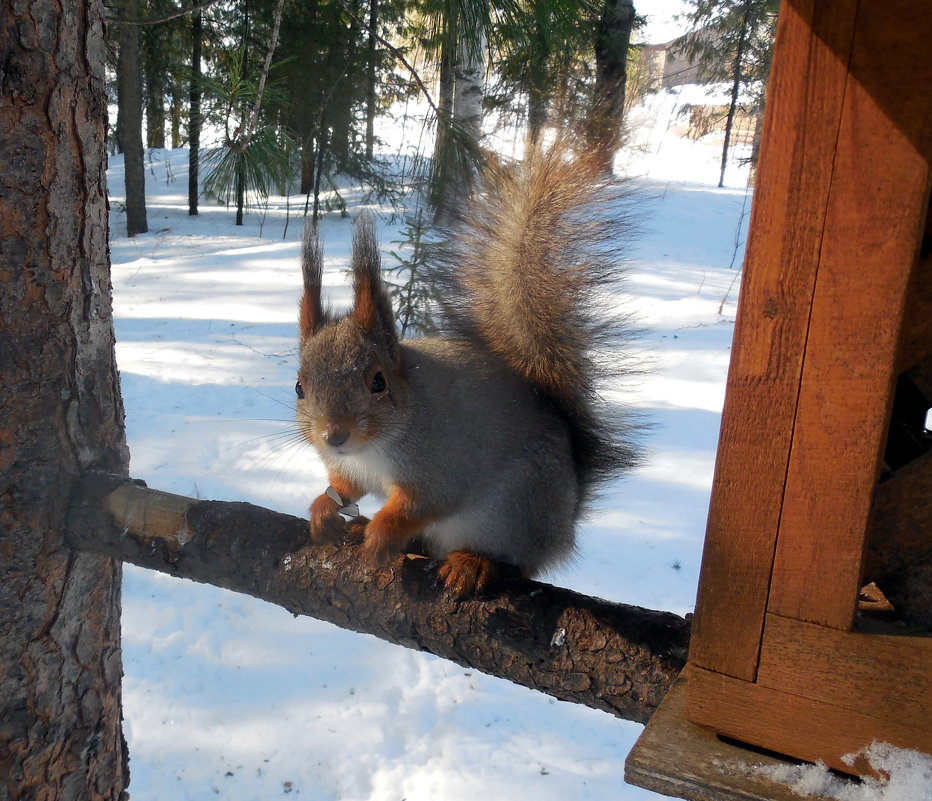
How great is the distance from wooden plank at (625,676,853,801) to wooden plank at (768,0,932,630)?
0.16 metres

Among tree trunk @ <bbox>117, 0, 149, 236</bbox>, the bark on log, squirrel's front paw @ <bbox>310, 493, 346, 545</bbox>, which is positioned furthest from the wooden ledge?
tree trunk @ <bbox>117, 0, 149, 236</bbox>

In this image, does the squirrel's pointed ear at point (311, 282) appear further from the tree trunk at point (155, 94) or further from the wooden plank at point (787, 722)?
the tree trunk at point (155, 94)

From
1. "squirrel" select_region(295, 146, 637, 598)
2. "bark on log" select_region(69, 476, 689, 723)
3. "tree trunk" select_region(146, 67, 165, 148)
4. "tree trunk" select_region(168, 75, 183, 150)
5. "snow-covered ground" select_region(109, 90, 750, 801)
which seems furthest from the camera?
"tree trunk" select_region(146, 67, 165, 148)

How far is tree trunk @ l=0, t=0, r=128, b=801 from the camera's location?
119cm

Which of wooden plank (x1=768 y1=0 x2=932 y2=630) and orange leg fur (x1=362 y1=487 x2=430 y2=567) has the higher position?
wooden plank (x1=768 y1=0 x2=932 y2=630)

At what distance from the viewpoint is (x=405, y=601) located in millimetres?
1230

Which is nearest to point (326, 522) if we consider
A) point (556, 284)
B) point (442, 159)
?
point (556, 284)

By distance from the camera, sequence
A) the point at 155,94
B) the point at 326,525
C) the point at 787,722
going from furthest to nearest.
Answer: the point at 155,94 < the point at 326,525 < the point at 787,722

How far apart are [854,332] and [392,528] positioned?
78 cm

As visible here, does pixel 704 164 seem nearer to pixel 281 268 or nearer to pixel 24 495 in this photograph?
pixel 281 268

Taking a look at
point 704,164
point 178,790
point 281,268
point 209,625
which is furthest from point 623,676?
point 704,164

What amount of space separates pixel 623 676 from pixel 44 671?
933 millimetres

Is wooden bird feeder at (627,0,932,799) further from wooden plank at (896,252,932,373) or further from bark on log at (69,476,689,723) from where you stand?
bark on log at (69,476,689,723)

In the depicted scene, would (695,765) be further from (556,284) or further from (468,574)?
(556,284)
